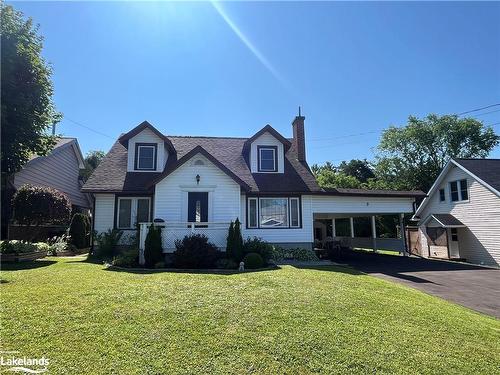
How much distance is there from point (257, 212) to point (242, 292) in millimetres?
9612

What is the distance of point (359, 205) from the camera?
63.1ft

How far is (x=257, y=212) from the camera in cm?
1739

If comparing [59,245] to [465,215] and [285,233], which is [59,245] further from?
[465,215]

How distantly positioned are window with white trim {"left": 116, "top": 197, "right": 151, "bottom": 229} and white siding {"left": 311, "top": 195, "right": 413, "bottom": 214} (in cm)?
911

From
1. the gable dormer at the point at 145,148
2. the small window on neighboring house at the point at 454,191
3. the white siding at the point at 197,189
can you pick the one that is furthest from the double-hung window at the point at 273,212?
the small window on neighboring house at the point at 454,191

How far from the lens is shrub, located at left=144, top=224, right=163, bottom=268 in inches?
517

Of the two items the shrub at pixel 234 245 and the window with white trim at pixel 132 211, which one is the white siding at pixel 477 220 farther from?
the window with white trim at pixel 132 211

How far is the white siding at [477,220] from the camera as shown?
736 inches

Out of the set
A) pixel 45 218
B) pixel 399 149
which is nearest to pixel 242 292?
pixel 45 218

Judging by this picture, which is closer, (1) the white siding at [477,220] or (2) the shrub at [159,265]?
(2) the shrub at [159,265]

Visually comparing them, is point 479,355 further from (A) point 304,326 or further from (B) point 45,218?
(B) point 45,218

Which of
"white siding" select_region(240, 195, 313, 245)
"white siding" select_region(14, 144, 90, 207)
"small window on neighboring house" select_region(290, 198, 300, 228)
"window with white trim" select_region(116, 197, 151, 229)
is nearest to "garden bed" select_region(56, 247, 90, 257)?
"window with white trim" select_region(116, 197, 151, 229)

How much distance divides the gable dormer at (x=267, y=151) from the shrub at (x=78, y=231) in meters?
10.7

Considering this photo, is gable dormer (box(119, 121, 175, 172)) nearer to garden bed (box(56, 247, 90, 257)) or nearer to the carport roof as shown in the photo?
garden bed (box(56, 247, 90, 257))
